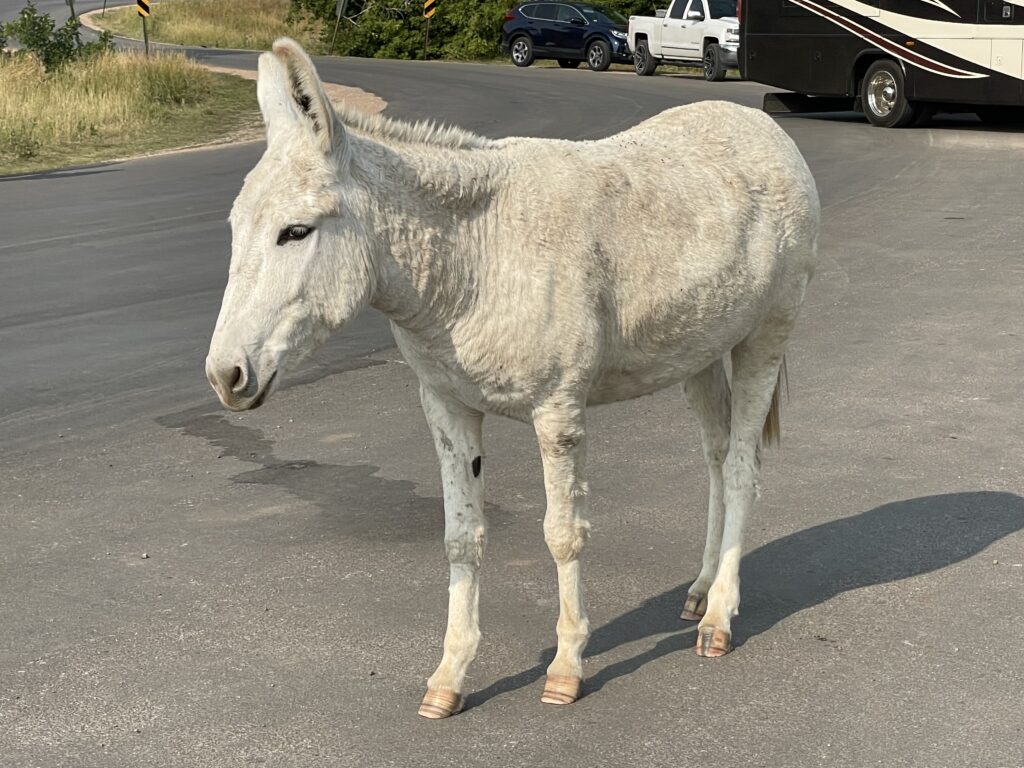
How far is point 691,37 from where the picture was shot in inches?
1395

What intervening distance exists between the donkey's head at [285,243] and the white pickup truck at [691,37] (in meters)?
31.3

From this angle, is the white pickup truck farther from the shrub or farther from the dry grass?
the dry grass

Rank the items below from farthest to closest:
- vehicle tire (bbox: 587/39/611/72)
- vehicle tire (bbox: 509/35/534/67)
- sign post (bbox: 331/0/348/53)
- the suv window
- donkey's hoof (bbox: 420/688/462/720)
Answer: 1. sign post (bbox: 331/0/348/53)
2. vehicle tire (bbox: 509/35/534/67)
3. the suv window
4. vehicle tire (bbox: 587/39/611/72)
5. donkey's hoof (bbox: 420/688/462/720)

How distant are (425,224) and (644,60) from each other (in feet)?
110

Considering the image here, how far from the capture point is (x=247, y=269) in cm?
419

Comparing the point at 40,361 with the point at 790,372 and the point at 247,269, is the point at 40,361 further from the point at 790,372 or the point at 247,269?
the point at 247,269

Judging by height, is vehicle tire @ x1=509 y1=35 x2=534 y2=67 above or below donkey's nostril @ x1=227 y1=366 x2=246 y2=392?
below

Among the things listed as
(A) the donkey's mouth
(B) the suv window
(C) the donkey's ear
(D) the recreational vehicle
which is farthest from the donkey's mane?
(B) the suv window

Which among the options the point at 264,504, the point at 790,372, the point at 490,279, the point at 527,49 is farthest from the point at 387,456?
the point at 527,49

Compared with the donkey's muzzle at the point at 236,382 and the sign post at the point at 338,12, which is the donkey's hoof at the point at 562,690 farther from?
the sign post at the point at 338,12

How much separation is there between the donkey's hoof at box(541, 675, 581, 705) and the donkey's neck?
1278mm

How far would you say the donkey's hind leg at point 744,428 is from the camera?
5.66 metres

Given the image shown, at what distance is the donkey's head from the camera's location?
163 inches

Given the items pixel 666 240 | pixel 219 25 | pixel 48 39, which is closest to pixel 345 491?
pixel 666 240
